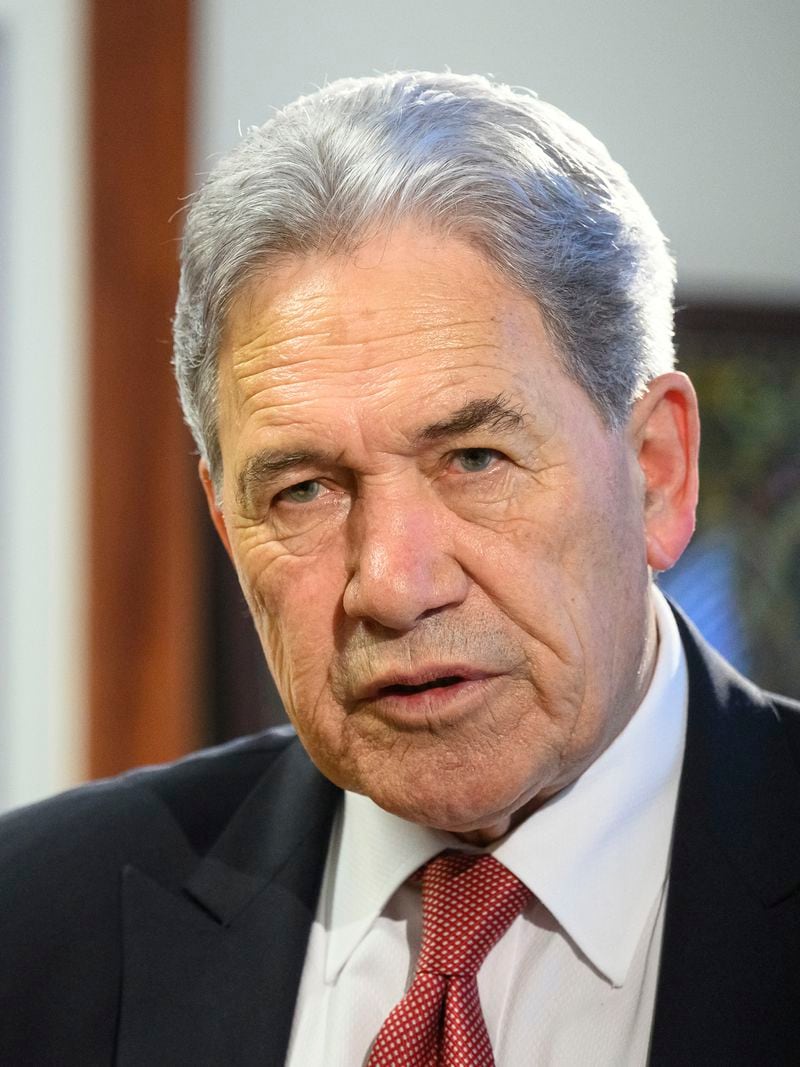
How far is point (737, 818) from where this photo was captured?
1.51 meters

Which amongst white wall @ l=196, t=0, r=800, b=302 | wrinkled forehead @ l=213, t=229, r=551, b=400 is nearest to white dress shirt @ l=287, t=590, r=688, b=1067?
wrinkled forehead @ l=213, t=229, r=551, b=400

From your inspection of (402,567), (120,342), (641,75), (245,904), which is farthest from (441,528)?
(641,75)

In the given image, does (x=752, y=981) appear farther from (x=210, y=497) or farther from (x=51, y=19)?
(x=51, y=19)

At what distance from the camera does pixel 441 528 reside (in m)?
1.42

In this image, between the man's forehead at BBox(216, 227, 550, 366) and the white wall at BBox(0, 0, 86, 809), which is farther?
the white wall at BBox(0, 0, 86, 809)

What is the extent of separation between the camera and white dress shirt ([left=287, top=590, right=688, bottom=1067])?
1466 millimetres

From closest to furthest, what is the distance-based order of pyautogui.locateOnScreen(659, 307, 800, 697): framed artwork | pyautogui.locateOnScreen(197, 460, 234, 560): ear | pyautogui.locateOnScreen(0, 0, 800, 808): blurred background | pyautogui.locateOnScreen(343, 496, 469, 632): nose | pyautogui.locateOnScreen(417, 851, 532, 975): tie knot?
pyautogui.locateOnScreen(343, 496, 469, 632): nose, pyautogui.locateOnScreen(417, 851, 532, 975): tie knot, pyautogui.locateOnScreen(197, 460, 234, 560): ear, pyautogui.locateOnScreen(0, 0, 800, 808): blurred background, pyautogui.locateOnScreen(659, 307, 800, 697): framed artwork

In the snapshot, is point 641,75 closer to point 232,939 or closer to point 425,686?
point 425,686

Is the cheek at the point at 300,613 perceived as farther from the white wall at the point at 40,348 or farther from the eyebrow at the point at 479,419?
the white wall at the point at 40,348

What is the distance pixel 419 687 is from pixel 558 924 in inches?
12.2

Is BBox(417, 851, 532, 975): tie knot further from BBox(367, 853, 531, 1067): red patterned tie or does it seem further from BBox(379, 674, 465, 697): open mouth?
BBox(379, 674, 465, 697): open mouth

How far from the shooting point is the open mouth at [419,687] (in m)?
1.43

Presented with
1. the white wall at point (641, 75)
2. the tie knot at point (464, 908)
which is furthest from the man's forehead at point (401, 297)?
the white wall at point (641, 75)

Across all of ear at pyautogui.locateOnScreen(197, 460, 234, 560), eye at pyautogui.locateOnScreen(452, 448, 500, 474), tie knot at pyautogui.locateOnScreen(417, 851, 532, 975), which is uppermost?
eye at pyautogui.locateOnScreen(452, 448, 500, 474)
